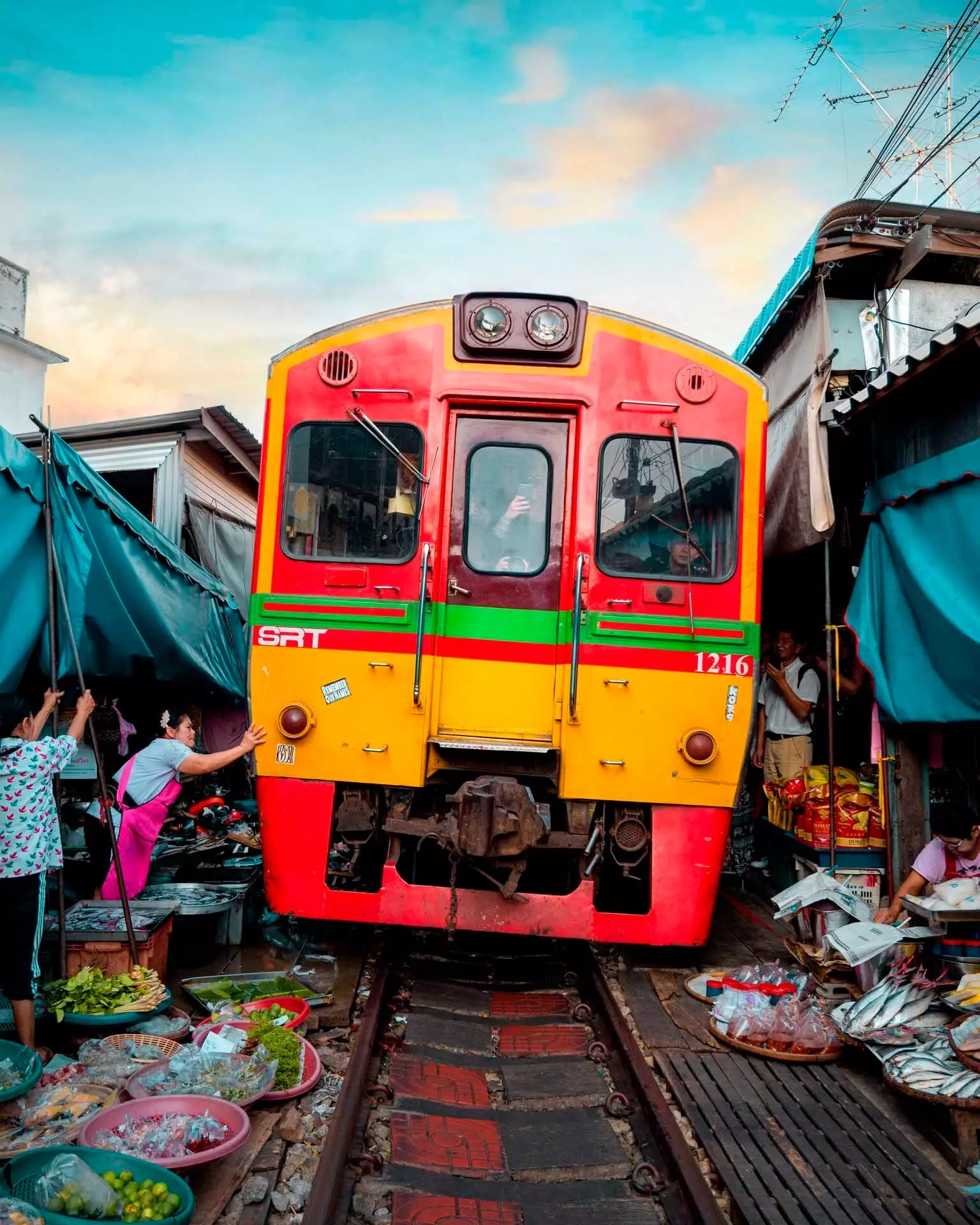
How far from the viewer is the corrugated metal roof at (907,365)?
486 cm

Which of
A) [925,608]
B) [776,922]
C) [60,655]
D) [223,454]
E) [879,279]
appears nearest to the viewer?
[60,655]

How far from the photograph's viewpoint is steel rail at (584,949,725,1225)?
3.15 m

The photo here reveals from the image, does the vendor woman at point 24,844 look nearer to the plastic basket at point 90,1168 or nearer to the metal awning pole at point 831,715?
the plastic basket at point 90,1168

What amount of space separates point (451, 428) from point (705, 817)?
252 centimetres

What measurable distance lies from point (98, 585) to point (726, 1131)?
448 centimetres

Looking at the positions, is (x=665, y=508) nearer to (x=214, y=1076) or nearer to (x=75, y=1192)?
(x=214, y=1076)

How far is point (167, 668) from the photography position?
23.7 feet

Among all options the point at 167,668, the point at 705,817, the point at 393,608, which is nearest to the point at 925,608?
the point at 705,817

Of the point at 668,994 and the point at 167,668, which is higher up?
the point at 167,668

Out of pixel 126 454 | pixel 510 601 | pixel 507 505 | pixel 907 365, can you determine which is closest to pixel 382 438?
pixel 507 505

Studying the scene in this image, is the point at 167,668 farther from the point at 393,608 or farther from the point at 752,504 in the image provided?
the point at 752,504

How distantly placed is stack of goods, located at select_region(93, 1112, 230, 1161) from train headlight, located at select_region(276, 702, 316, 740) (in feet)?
6.72

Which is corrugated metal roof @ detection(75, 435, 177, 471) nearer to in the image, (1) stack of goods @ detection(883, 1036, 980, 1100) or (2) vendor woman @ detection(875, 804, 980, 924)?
(2) vendor woman @ detection(875, 804, 980, 924)

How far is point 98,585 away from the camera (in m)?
5.88
